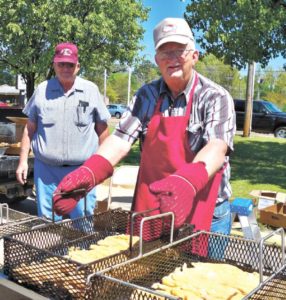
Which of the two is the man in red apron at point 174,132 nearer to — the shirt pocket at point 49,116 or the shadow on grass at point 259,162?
the shirt pocket at point 49,116

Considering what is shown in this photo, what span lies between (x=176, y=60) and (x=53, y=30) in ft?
51.3

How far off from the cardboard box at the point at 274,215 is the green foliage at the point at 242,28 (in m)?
5.24

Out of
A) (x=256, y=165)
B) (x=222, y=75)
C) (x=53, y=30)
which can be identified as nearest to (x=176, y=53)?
(x=256, y=165)

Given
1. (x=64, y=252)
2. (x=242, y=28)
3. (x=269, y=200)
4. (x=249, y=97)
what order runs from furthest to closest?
(x=249, y=97) < (x=242, y=28) < (x=269, y=200) < (x=64, y=252)

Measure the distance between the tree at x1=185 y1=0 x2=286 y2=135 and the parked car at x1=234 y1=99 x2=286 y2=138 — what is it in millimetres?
10603

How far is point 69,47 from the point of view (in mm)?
3732

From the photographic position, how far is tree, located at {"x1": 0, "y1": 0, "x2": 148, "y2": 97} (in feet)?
55.6

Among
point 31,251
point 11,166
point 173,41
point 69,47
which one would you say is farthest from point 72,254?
point 11,166

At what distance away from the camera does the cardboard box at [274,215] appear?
19.6 feet

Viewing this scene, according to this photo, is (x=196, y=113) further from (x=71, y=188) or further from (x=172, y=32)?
(x=71, y=188)

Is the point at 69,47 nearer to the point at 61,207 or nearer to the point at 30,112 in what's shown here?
the point at 30,112

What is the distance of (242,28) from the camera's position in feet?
35.2

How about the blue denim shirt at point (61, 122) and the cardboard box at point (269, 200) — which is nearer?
the blue denim shirt at point (61, 122)

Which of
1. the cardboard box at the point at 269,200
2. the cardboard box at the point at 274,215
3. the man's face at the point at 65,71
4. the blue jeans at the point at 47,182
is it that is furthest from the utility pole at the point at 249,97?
the blue jeans at the point at 47,182
